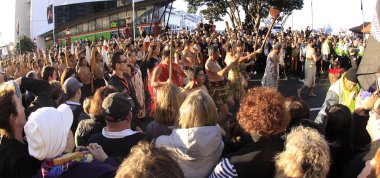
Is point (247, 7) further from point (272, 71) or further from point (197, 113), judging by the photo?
point (197, 113)

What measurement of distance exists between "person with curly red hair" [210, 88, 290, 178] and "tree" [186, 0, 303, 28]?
2539 centimetres

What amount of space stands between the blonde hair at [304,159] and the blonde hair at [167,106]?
1.40m

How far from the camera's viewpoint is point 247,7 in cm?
2891

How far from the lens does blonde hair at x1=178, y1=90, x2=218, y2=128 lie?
2512 millimetres

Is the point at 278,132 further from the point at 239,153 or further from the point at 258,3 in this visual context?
the point at 258,3

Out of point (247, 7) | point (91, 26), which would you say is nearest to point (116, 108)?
point (247, 7)

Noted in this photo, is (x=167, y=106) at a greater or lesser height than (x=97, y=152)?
greater

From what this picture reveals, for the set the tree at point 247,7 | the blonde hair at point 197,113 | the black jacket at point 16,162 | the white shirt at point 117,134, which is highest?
the tree at point 247,7

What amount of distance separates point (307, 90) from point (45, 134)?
34.6 ft

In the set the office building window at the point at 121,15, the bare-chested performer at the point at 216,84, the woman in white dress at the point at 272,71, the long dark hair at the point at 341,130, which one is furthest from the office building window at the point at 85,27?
the long dark hair at the point at 341,130

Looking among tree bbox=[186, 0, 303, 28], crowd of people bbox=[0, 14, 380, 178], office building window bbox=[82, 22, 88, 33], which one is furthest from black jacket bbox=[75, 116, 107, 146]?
office building window bbox=[82, 22, 88, 33]

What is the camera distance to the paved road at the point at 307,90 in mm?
9188

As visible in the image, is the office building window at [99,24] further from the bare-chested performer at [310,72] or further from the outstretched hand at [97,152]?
the outstretched hand at [97,152]

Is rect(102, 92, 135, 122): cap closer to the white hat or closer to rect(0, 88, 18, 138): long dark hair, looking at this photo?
rect(0, 88, 18, 138): long dark hair
